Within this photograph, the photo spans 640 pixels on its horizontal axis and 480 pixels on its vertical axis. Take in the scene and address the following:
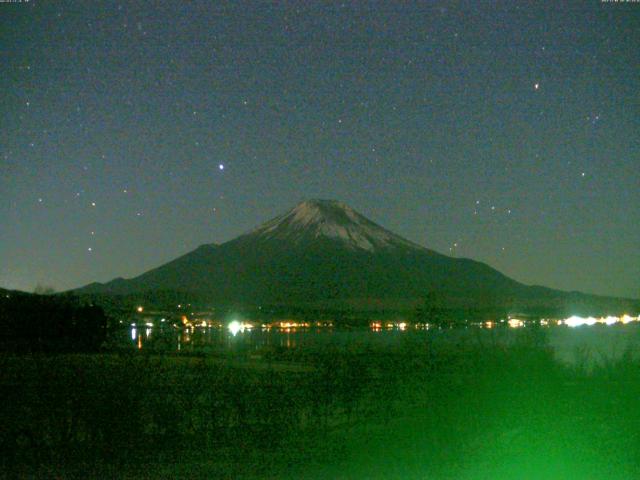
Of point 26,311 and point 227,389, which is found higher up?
point 26,311

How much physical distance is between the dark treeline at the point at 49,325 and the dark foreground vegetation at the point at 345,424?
1615 centimetres

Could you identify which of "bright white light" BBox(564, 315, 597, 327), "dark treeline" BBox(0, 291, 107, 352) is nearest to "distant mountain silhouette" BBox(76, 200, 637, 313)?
"bright white light" BBox(564, 315, 597, 327)

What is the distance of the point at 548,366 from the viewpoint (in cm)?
1691

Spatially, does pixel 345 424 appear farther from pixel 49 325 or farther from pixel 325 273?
pixel 325 273

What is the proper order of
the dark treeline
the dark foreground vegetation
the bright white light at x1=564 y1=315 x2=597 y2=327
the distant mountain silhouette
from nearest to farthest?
the dark foreground vegetation
the dark treeline
the bright white light at x1=564 y1=315 x2=597 y2=327
the distant mountain silhouette

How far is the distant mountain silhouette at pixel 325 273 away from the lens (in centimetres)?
13825

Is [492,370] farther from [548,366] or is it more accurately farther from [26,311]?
[26,311]

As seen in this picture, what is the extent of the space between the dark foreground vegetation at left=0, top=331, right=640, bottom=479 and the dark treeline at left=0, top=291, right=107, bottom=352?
1615 cm

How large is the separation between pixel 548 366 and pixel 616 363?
1235 millimetres

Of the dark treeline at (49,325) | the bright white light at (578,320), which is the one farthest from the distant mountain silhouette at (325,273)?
the dark treeline at (49,325)

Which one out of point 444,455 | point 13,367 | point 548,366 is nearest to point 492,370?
point 548,366

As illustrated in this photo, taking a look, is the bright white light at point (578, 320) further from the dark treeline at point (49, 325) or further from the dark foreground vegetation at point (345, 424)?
the dark foreground vegetation at point (345, 424)

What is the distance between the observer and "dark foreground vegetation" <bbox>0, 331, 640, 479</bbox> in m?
11.5

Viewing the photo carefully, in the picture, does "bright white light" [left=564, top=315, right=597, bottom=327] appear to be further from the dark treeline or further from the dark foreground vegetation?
the dark foreground vegetation
